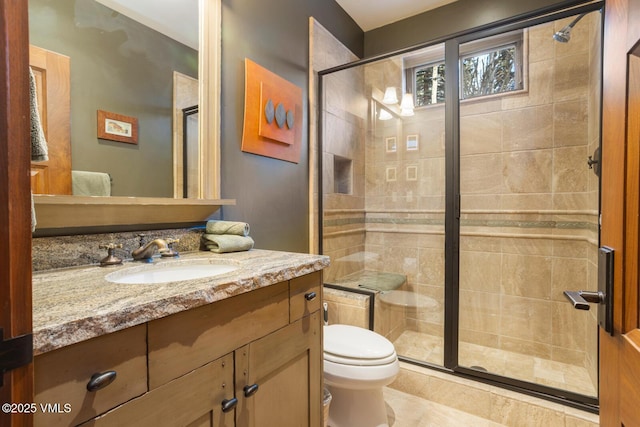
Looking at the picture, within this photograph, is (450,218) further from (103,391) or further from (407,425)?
(103,391)

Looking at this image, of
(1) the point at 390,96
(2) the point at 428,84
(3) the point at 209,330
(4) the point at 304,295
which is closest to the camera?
(3) the point at 209,330

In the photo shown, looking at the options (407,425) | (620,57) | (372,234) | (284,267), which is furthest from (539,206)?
(284,267)

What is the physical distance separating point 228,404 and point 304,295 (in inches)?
15.4

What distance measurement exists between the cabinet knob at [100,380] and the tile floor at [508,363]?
1.90 m

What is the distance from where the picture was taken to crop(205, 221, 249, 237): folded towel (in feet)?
4.46

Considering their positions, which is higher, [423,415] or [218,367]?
[218,367]

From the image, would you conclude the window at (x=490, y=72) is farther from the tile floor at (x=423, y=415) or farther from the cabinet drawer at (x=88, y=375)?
the cabinet drawer at (x=88, y=375)

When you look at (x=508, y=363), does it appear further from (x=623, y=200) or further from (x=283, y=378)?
(x=623, y=200)

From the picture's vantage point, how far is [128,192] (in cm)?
113

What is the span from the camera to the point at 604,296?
0.61 metres

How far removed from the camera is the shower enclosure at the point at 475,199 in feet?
6.23

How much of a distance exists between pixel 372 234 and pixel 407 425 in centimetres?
147

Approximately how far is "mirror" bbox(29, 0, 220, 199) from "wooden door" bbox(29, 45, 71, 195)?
14 mm

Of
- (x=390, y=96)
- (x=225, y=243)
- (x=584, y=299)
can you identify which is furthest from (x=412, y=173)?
(x=584, y=299)
